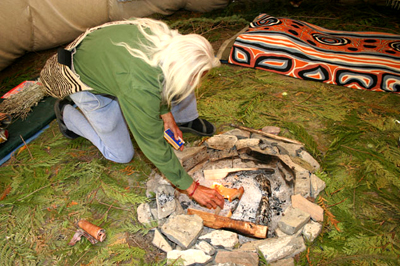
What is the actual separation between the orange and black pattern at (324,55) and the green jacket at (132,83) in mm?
2438

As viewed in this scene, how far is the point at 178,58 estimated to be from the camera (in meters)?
1.60

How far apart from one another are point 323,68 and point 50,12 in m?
4.10

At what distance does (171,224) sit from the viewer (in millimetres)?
2094

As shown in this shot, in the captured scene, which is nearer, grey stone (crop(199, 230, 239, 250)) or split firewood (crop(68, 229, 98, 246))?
grey stone (crop(199, 230, 239, 250))

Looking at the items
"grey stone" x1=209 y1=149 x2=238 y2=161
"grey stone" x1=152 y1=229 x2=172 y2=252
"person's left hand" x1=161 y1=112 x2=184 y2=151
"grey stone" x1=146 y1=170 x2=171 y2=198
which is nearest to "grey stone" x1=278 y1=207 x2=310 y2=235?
"grey stone" x1=209 y1=149 x2=238 y2=161

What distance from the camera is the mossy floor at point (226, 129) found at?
2088 mm

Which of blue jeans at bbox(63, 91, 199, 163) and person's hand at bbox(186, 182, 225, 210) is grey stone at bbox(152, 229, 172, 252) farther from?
blue jeans at bbox(63, 91, 199, 163)

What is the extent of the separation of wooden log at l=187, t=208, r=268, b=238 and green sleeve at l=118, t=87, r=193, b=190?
0.53 m

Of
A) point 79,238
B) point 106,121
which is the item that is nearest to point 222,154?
point 106,121

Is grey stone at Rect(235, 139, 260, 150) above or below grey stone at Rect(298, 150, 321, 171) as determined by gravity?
above

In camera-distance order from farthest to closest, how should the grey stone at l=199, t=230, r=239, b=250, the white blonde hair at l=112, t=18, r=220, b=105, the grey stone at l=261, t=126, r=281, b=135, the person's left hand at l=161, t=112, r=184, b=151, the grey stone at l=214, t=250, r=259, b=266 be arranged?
the grey stone at l=261, t=126, r=281, b=135
the person's left hand at l=161, t=112, r=184, b=151
the grey stone at l=199, t=230, r=239, b=250
the grey stone at l=214, t=250, r=259, b=266
the white blonde hair at l=112, t=18, r=220, b=105

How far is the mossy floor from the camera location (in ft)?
6.85

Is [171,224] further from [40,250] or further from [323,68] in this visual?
[323,68]

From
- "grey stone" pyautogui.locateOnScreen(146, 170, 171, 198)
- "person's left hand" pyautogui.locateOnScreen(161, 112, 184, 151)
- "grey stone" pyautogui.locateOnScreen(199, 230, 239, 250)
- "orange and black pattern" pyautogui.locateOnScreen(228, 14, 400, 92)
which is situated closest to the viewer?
"grey stone" pyautogui.locateOnScreen(199, 230, 239, 250)
